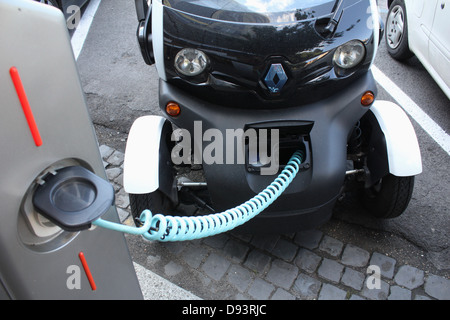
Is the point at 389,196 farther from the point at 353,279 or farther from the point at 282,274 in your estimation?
the point at 282,274

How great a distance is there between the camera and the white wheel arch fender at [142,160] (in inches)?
92.2

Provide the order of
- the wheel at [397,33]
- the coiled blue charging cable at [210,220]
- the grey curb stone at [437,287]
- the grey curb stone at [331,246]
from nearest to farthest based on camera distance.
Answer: the coiled blue charging cable at [210,220] → the grey curb stone at [437,287] → the grey curb stone at [331,246] → the wheel at [397,33]

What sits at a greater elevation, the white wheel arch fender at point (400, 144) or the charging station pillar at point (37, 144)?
the charging station pillar at point (37, 144)

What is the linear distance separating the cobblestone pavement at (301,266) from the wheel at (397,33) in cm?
248

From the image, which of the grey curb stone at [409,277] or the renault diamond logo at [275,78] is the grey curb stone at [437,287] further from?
the renault diamond logo at [275,78]

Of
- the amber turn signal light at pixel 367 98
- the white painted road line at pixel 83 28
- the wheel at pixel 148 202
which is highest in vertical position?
the amber turn signal light at pixel 367 98

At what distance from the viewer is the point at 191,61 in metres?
2.28

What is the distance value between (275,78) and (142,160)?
88 centimetres

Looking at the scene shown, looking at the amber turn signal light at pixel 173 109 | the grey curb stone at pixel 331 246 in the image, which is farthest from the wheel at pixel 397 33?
the amber turn signal light at pixel 173 109
